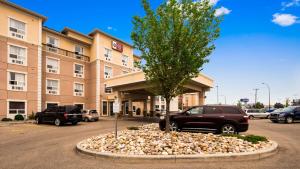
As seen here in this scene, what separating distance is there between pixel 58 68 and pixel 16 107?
856 cm

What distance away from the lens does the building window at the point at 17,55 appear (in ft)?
86.7

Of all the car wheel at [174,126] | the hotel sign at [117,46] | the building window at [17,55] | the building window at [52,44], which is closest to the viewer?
the car wheel at [174,126]

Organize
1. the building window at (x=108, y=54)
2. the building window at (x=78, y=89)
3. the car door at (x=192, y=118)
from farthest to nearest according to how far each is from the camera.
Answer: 1. the building window at (x=108, y=54)
2. the building window at (x=78, y=89)
3. the car door at (x=192, y=118)

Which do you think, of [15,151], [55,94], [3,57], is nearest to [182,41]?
[15,151]

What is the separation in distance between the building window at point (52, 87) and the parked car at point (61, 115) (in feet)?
32.4

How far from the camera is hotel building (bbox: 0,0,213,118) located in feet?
85.8

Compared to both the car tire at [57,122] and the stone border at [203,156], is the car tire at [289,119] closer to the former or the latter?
the stone border at [203,156]

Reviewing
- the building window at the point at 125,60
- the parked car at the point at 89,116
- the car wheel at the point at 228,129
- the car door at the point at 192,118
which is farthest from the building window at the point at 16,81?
the car wheel at the point at 228,129

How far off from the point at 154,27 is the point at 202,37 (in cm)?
230

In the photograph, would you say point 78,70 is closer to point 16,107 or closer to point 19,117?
point 16,107

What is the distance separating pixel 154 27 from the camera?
409 inches

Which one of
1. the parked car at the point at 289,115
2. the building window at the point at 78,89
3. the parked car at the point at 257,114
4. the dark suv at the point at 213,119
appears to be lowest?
the parked car at the point at 257,114

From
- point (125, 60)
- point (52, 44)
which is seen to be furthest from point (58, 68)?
point (125, 60)

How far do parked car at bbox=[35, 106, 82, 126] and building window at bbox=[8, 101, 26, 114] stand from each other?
6200mm
